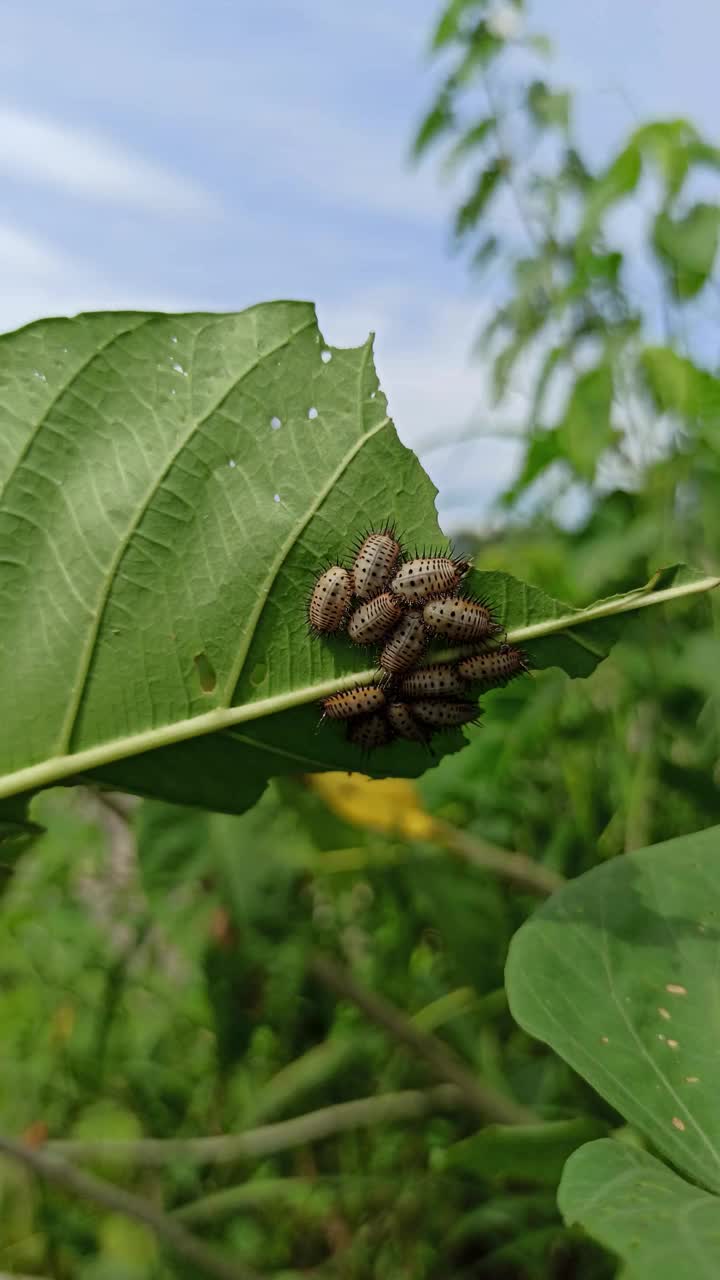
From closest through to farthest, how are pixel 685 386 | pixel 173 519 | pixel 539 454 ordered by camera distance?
1. pixel 173 519
2. pixel 685 386
3. pixel 539 454

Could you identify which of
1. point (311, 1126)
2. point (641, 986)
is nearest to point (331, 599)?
point (641, 986)

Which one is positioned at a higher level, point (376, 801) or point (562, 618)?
point (562, 618)

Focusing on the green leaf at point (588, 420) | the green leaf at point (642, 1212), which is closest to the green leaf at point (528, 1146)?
the green leaf at point (642, 1212)

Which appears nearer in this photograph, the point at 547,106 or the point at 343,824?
the point at 343,824

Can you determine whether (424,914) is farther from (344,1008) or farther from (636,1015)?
(636,1015)

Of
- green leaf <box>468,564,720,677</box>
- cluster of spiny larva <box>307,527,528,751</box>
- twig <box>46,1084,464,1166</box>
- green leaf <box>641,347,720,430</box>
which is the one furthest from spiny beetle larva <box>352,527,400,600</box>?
twig <box>46,1084,464,1166</box>

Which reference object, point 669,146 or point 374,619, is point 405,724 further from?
point 669,146

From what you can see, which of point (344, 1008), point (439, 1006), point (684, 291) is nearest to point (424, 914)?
point (439, 1006)
